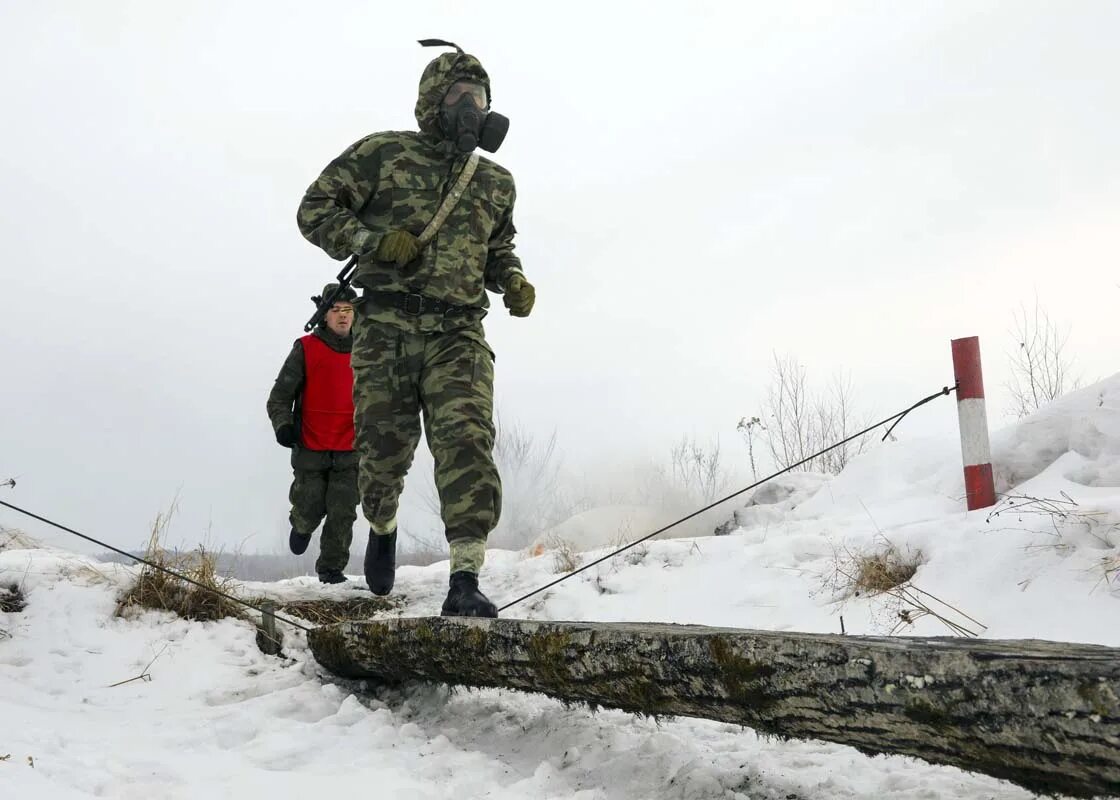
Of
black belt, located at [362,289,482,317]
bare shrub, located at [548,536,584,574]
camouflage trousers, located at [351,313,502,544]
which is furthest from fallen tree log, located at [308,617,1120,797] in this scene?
bare shrub, located at [548,536,584,574]

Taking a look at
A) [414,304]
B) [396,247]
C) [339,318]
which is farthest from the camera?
[339,318]

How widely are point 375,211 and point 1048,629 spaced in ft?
9.53

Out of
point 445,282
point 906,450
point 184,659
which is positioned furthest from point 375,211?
point 906,450

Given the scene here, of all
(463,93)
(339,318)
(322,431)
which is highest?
(463,93)

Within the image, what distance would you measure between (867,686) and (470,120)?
267cm

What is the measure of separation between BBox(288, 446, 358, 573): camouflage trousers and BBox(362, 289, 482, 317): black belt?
94.7 inches

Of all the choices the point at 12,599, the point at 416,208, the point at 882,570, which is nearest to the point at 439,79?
the point at 416,208

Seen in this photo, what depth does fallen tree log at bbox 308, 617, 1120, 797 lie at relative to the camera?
122 centimetres

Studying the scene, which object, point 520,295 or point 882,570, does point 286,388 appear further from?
point 882,570

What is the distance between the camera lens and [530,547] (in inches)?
269

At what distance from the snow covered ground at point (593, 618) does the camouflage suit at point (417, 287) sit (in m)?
0.92

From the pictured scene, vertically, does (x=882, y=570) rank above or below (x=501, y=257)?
below

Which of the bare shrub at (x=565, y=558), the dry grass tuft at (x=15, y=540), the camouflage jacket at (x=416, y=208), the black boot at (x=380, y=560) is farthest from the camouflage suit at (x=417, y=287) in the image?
the dry grass tuft at (x=15, y=540)

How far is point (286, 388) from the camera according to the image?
5.49 meters
